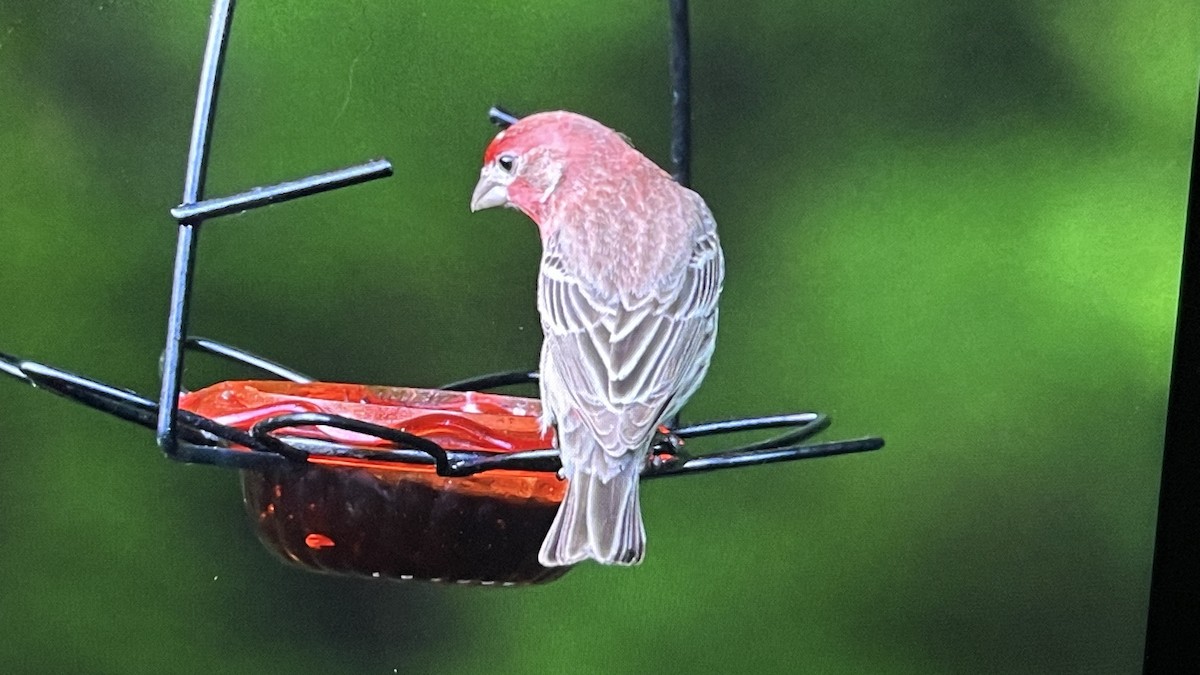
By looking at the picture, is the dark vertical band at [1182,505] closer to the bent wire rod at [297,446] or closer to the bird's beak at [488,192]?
the bent wire rod at [297,446]

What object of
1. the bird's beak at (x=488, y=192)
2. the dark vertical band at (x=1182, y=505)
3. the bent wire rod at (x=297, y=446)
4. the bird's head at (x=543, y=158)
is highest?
the bird's head at (x=543, y=158)

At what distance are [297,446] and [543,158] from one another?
19.2 inches

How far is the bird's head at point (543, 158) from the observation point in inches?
61.2

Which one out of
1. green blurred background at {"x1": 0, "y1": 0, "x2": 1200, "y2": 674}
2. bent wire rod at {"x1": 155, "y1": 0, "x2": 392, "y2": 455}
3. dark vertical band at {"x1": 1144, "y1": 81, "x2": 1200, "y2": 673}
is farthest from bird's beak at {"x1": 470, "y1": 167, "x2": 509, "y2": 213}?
dark vertical band at {"x1": 1144, "y1": 81, "x2": 1200, "y2": 673}

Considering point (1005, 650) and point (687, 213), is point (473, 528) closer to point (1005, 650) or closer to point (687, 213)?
point (687, 213)

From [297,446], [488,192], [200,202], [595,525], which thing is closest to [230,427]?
[297,446]

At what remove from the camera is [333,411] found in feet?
4.57

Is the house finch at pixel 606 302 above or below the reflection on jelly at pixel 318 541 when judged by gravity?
above

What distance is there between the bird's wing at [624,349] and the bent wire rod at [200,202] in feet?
0.99

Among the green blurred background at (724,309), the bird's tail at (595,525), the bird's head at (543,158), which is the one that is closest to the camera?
the bird's tail at (595,525)

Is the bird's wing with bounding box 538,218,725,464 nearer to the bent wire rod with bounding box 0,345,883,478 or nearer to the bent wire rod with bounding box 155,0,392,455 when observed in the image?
the bent wire rod with bounding box 0,345,883,478

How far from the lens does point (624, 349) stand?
1.44 metres

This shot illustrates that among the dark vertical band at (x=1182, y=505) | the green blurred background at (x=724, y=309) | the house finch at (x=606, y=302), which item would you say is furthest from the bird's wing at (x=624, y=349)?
A: the dark vertical band at (x=1182, y=505)

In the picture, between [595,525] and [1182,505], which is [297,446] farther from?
[1182,505]
